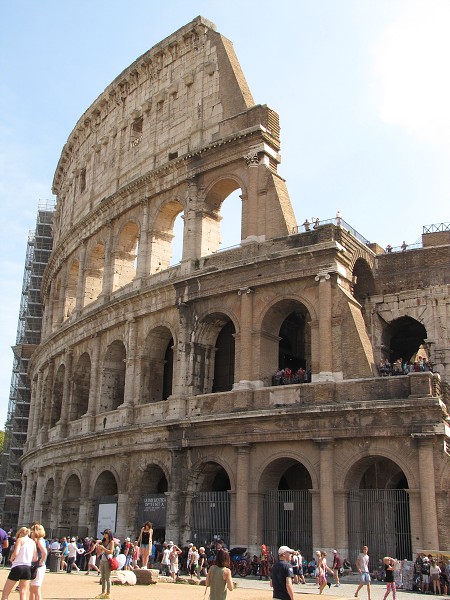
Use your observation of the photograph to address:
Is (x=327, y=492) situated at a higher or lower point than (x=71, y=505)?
higher

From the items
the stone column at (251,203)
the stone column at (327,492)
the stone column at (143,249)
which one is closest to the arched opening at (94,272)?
the stone column at (143,249)

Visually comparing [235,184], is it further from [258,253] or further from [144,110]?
[144,110]

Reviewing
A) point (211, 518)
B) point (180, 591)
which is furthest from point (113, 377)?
point (180, 591)

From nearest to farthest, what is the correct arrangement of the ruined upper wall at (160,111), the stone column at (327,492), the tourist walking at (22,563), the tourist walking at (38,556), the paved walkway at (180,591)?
the tourist walking at (22,563) → the tourist walking at (38,556) → the paved walkway at (180,591) → the stone column at (327,492) → the ruined upper wall at (160,111)

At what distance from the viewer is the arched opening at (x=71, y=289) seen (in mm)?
30327

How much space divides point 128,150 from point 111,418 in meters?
10.3

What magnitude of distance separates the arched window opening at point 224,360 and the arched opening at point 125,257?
17.5 ft

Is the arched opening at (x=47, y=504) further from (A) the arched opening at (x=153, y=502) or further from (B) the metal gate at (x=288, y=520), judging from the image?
(B) the metal gate at (x=288, y=520)

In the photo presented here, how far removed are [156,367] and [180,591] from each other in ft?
35.9

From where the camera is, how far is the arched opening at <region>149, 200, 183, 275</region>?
2447 cm

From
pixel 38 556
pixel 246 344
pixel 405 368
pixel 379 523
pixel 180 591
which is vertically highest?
pixel 246 344

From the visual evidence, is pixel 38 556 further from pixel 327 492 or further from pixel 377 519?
pixel 377 519

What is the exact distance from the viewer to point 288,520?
18.6m

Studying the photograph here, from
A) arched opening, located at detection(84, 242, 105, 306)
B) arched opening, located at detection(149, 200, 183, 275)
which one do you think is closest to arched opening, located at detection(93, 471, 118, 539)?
arched opening, located at detection(149, 200, 183, 275)
